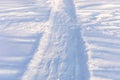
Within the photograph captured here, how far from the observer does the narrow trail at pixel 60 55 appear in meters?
6.25

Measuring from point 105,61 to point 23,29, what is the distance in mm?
3199

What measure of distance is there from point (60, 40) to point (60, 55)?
37.8 inches

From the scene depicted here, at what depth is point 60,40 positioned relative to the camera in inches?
314

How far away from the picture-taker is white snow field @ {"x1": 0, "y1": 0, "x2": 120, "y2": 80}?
6406 mm

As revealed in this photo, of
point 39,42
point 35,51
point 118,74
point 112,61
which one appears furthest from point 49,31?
point 118,74

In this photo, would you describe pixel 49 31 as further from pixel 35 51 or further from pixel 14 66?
pixel 14 66

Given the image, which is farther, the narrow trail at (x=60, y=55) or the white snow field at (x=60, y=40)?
the white snow field at (x=60, y=40)

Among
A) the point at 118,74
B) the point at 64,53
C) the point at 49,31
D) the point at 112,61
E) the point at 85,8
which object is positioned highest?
the point at 85,8

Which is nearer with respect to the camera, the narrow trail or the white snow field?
the narrow trail

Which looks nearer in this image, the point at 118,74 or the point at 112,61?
the point at 118,74

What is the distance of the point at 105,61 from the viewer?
6.84 m

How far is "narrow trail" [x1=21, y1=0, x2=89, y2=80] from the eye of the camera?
20.5ft

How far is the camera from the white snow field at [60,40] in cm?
641

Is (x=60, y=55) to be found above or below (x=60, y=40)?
below
